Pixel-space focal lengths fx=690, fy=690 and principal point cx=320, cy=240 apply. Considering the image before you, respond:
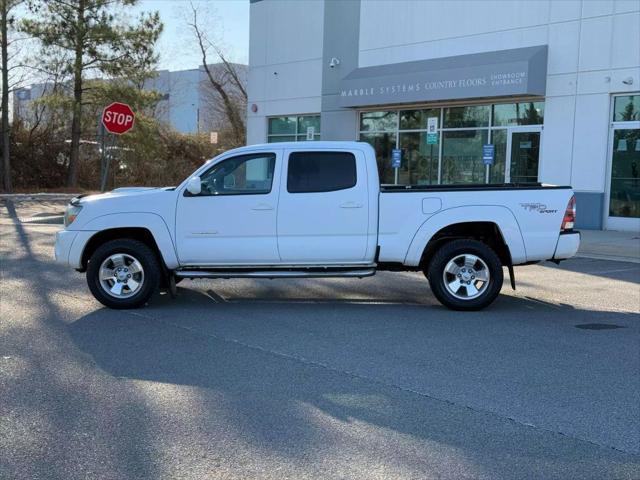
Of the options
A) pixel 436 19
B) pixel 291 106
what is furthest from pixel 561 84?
pixel 291 106

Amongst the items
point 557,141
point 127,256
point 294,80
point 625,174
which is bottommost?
point 127,256

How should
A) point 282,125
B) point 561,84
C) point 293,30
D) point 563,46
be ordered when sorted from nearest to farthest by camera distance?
point 563,46, point 561,84, point 293,30, point 282,125

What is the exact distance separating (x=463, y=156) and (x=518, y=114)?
2137 millimetres

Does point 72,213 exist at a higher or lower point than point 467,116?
lower

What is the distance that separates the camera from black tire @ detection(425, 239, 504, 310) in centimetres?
830

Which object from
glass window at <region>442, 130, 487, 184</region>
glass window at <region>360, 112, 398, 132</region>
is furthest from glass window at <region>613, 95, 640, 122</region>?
glass window at <region>360, 112, 398, 132</region>

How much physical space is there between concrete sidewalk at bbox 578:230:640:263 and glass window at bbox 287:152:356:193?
764 cm

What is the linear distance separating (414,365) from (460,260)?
2.72 metres

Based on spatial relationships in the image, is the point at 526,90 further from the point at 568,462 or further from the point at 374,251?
the point at 568,462

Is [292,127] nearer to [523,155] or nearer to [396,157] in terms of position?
[396,157]

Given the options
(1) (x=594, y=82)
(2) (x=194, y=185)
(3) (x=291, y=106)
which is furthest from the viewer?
(3) (x=291, y=106)

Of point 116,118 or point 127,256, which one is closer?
point 127,256

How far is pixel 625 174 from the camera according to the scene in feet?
56.5

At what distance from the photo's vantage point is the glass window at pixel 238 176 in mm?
8305
